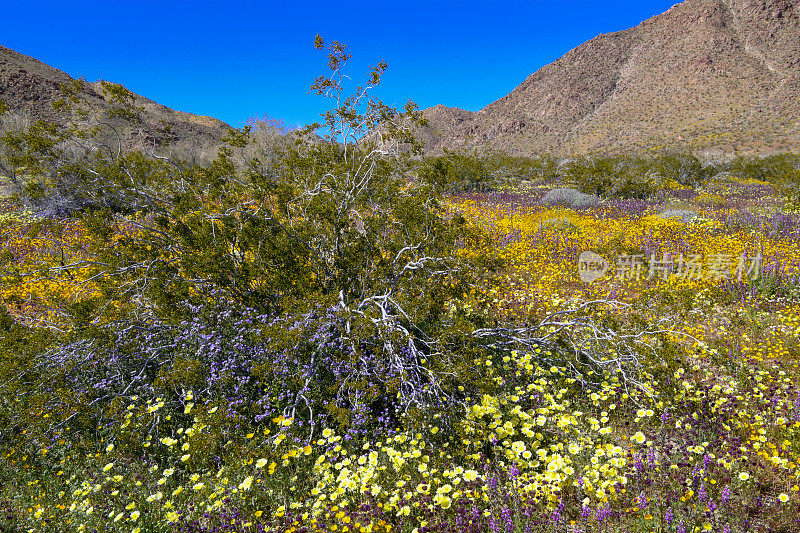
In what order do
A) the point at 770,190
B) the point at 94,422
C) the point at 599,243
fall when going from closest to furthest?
the point at 94,422 < the point at 599,243 < the point at 770,190

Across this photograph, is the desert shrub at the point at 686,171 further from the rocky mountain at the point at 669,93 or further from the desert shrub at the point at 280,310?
the rocky mountain at the point at 669,93

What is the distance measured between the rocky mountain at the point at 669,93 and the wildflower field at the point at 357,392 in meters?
50.2

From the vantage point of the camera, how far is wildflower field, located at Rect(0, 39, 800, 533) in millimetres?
2727

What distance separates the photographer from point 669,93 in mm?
70062

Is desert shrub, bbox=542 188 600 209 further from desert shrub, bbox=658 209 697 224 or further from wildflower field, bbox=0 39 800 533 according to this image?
wildflower field, bbox=0 39 800 533

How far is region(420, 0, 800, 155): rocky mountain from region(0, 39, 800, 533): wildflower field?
50165mm

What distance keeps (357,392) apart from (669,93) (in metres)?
90.0

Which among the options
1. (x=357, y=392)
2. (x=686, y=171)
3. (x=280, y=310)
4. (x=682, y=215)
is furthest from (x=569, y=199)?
(x=357, y=392)

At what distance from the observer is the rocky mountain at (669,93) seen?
54250mm

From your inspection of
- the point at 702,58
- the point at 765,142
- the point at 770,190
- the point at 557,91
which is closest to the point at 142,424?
the point at 770,190

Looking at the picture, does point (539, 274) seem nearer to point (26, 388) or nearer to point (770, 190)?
point (26, 388)

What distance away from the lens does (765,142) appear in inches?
1702

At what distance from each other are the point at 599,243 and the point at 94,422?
10.6m

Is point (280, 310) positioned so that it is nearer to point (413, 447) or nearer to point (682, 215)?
point (413, 447)
